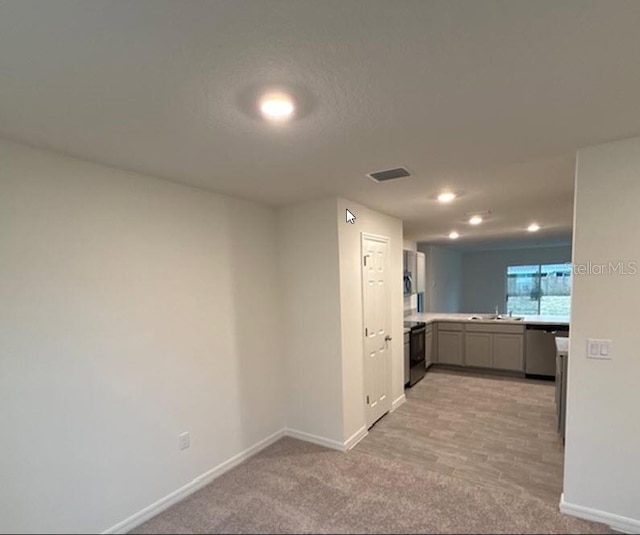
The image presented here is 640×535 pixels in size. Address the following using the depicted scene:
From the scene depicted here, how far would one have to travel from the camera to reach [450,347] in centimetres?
543

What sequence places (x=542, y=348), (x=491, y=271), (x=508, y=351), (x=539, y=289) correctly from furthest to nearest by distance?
(x=491, y=271), (x=539, y=289), (x=508, y=351), (x=542, y=348)

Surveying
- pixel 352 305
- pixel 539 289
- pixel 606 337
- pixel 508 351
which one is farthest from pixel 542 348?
pixel 539 289

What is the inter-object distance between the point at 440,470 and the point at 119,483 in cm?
220

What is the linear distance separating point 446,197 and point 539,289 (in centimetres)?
682

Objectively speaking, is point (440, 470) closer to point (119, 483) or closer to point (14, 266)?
point (119, 483)

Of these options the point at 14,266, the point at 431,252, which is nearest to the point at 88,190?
the point at 14,266

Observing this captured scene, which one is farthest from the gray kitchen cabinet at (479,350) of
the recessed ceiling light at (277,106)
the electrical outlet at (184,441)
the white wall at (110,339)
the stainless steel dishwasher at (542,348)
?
the recessed ceiling light at (277,106)

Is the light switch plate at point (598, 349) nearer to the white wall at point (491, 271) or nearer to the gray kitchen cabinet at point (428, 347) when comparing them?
the gray kitchen cabinet at point (428, 347)

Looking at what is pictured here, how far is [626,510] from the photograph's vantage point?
187 cm

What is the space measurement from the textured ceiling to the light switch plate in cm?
110

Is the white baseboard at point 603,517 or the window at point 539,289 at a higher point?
the window at point 539,289

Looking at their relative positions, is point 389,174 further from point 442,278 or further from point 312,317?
point 442,278

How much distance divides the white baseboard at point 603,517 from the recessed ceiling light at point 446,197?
223 centimetres

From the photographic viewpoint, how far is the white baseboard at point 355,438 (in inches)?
115
